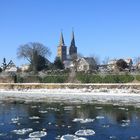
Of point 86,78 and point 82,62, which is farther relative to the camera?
point 82,62

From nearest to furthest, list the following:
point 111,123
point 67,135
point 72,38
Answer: point 67,135
point 111,123
point 72,38

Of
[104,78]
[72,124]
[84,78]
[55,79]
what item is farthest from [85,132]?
[55,79]

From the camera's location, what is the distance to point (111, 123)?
2445 cm

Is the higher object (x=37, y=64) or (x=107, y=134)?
(x=37, y=64)

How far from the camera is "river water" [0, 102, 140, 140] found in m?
20.1

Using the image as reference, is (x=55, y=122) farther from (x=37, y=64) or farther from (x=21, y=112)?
(x=37, y=64)

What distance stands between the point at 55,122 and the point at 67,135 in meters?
4.96

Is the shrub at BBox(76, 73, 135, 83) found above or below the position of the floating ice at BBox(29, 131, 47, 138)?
above

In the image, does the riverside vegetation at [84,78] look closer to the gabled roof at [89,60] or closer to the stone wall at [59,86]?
the stone wall at [59,86]

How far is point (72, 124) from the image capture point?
78.6ft

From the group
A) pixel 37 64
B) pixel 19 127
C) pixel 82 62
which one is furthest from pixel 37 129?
pixel 82 62

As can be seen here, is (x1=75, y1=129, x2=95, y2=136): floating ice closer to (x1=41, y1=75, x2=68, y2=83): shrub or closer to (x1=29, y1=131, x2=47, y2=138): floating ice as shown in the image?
(x1=29, y1=131, x2=47, y2=138): floating ice

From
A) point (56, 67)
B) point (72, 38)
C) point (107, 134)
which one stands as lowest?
point (107, 134)

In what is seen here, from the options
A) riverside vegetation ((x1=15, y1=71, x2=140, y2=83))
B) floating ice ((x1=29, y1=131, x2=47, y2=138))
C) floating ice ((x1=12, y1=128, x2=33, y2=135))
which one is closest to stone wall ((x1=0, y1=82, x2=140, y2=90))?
riverside vegetation ((x1=15, y1=71, x2=140, y2=83))
